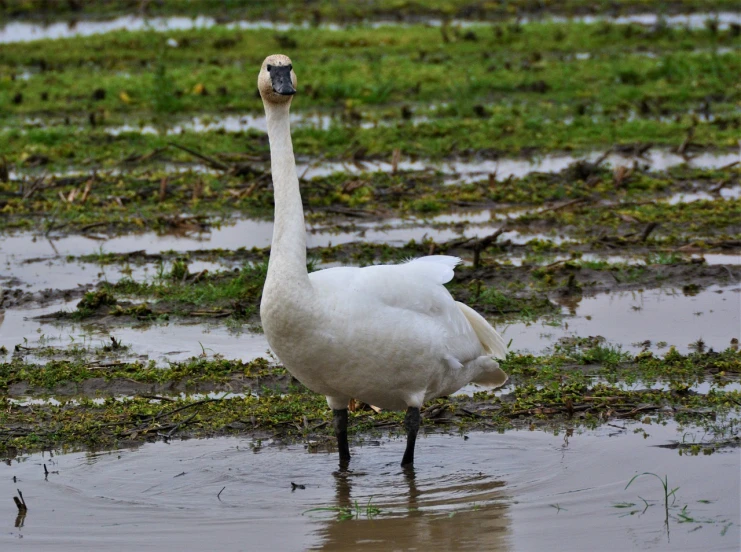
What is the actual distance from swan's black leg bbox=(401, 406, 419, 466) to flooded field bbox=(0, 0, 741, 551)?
7cm

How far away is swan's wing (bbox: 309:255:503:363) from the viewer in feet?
18.7

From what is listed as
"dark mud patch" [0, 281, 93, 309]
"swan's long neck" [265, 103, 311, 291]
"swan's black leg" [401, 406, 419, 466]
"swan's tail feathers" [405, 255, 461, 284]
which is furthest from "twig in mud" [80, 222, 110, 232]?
"swan's black leg" [401, 406, 419, 466]

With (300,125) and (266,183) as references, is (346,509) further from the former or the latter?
(300,125)

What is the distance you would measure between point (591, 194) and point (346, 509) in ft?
22.8

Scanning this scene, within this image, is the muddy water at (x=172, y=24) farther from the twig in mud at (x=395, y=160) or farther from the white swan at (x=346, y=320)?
the white swan at (x=346, y=320)

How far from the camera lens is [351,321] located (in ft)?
18.4

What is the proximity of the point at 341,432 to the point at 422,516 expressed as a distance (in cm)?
90

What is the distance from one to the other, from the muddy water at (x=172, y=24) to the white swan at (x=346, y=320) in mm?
19534

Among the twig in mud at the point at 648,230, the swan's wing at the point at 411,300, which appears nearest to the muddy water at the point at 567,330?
the twig in mud at the point at 648,230

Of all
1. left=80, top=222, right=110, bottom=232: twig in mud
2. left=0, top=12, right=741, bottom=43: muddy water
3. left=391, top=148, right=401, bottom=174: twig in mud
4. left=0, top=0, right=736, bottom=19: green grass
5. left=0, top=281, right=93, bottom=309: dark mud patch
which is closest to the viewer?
left=0, top=281, right=93, bottom=309: dark mud patch

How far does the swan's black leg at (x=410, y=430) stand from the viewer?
20.2 feet

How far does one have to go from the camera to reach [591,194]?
11.9 metres

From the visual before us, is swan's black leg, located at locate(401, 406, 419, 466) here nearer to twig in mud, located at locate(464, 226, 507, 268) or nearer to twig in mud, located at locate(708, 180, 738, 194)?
twig in mud, located at locate(464, 226, 507, 268)

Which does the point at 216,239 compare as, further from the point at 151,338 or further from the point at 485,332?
the point at 485,332
